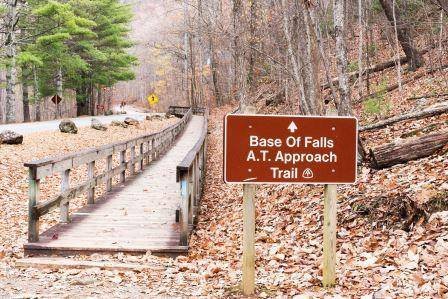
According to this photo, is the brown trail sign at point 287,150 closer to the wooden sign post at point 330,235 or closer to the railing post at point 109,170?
the wooden sign post at point 330,235

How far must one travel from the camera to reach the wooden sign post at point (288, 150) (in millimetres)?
4762

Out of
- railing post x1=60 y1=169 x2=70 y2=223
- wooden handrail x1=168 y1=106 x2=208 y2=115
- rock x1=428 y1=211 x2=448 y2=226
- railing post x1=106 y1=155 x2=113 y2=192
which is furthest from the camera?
wooden handrail x1=168 y1=106 x2=208 y2=115

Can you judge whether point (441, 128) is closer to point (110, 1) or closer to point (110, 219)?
point (110, 219)

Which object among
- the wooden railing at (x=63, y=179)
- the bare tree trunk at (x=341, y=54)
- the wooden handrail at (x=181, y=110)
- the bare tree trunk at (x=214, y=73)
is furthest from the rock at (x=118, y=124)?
the bare tree trunk at (x=341, y=54)

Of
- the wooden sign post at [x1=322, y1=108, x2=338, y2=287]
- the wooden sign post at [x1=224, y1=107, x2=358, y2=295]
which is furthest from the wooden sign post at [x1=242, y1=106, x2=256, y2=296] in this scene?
the wooden sign post at [x1=322, y1=108, x2=338, y2=287]

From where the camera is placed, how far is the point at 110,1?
4259 cm

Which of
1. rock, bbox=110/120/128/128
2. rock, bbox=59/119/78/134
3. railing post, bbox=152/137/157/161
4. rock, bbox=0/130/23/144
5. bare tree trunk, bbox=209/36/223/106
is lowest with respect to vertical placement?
railing post, bbox=152/137/157/161

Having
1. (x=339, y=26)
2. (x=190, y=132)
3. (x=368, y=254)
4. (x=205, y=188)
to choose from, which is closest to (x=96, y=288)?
(x=368, y=254)

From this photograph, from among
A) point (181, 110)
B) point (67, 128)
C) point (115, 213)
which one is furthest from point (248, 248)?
point (181, 110)

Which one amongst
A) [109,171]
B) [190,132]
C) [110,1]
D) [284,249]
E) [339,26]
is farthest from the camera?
[110,1]

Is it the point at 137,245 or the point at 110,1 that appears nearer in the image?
the point at 137,245

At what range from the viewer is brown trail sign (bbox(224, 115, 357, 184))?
15.6 feet

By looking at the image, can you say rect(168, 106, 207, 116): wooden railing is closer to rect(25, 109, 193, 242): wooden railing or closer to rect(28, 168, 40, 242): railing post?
rect(25, 109, 193, 242): wooden railing

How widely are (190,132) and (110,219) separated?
2258 centimetres
